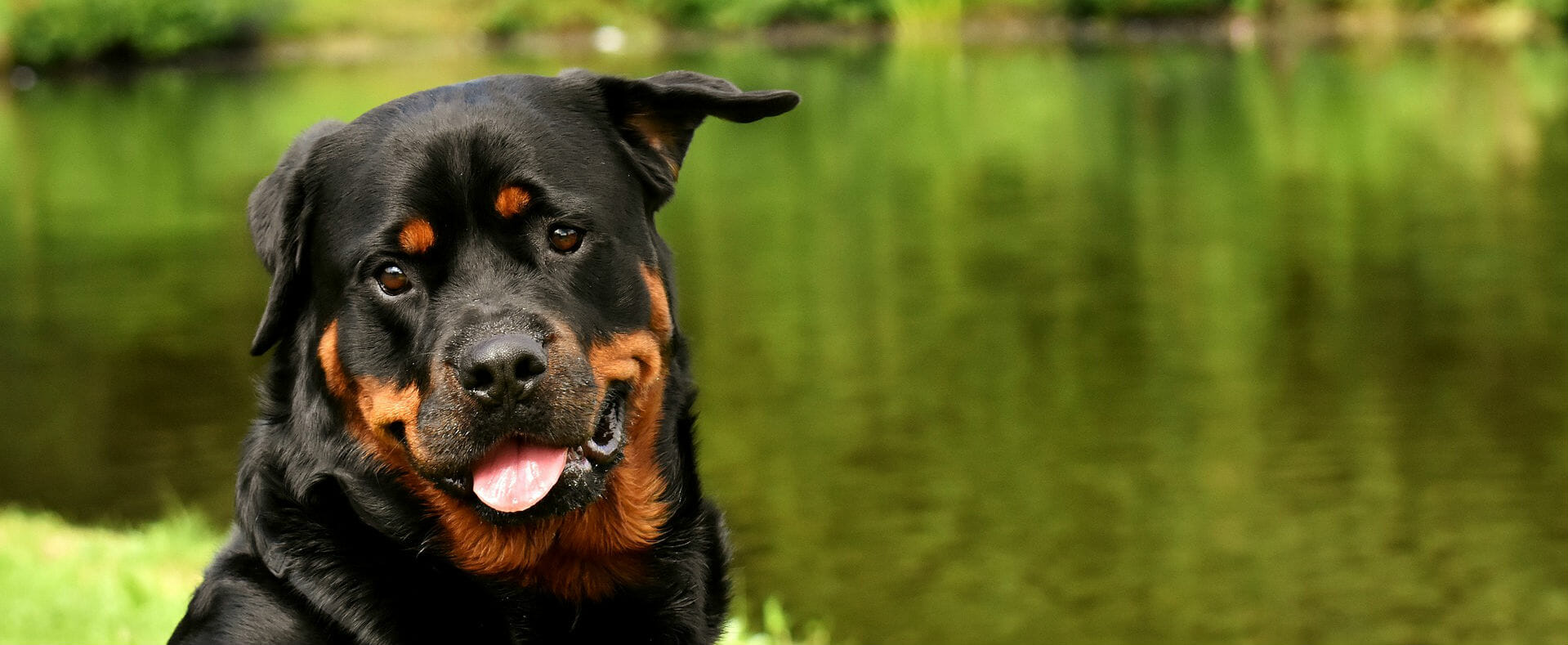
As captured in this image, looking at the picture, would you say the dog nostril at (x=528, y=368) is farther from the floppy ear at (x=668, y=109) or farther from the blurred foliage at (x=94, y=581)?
the blurred foliage at (x=94, y=581)

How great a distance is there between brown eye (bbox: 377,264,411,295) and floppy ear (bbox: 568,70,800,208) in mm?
643

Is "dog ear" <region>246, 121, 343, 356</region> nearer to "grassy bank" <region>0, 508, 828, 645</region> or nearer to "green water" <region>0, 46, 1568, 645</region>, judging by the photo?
"grassy bank" <region>0, 508, 828, 645</region>

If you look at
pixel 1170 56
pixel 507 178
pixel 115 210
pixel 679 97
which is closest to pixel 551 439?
pixel 507 178

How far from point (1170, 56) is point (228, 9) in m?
38.2

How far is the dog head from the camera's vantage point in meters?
3.73

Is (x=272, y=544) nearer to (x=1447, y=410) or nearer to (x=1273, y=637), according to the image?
(x=1273, y=637)

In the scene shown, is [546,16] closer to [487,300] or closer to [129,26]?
[129,26]

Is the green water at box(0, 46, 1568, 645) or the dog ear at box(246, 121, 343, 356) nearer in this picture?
the dog ear at box(246, 121, 343, 356)

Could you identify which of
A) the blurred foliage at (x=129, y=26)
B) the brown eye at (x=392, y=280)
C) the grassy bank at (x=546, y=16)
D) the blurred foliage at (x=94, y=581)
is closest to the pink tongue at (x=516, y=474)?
the brown eye at (x=392, y=280)

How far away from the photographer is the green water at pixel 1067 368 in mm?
12086

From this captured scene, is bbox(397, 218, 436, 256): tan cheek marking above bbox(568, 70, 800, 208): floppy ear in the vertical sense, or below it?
below

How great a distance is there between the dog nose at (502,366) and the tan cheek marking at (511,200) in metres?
0.35

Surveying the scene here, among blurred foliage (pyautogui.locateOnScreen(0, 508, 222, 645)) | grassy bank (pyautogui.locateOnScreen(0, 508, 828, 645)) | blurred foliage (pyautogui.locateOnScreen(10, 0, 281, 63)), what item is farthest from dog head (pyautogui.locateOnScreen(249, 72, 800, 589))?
blurred foliage (pyautogui.locateOnScreen(10, 0, 281, 63))

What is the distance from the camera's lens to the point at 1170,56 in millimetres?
56781
